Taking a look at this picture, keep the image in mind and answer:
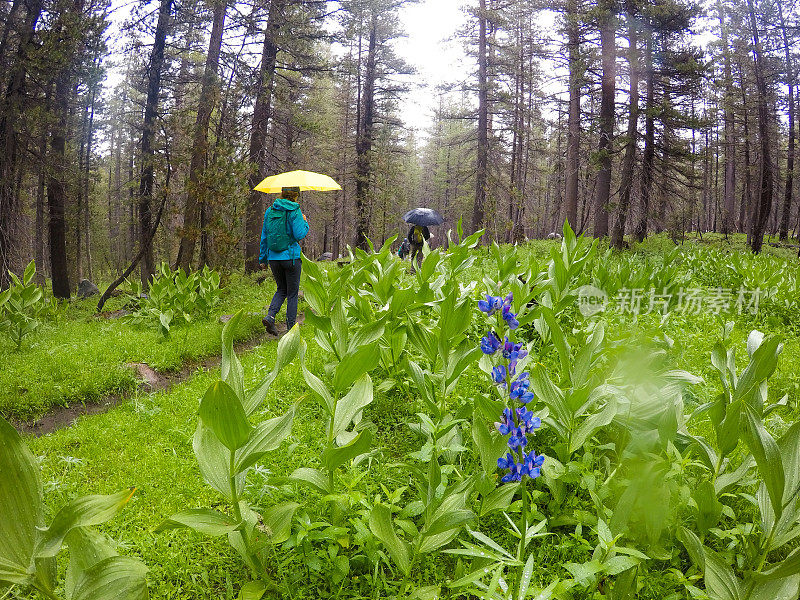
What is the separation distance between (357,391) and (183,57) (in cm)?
2038

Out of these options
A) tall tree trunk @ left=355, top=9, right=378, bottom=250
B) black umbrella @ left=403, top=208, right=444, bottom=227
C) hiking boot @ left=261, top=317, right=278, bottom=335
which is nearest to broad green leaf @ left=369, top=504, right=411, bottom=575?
hiking boot @ left=261, top=317, right=278, bottom=335

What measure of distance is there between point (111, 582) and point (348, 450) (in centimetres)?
78

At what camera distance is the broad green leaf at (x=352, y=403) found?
200 centimetres

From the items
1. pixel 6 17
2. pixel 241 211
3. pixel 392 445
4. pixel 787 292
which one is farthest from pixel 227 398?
pixel 6 17

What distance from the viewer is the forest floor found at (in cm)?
192

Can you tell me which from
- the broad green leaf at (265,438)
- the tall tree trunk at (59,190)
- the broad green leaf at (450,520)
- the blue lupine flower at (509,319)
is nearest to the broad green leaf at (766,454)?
the blue lupine flower at (509,319)

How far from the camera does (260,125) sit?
1307 centimetres

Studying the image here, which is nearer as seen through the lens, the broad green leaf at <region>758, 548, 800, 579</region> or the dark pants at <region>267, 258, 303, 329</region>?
the broad green leaf at <region>758, 548, 800, 579</region>

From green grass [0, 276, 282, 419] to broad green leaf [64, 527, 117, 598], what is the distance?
4.35 metres

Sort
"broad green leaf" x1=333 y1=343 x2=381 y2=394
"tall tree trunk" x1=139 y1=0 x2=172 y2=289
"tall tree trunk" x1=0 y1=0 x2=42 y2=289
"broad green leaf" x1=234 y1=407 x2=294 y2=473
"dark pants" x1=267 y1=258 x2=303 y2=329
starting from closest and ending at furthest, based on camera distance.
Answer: "broad green leaf" x1=234 y1=407 x2=294 y2=473, "broad green leaf" x1=333 y1=343 x2=381 y2=394, "dark pants" x1=267 y1=258 x2=303 y2=329, "tall tree trunk" x1=0 y1=0 x2=42 y2=289, "tall tree trunk" x1=139 y1=0 x2=172 y2=289

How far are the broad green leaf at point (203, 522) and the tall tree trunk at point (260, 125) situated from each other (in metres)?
10.8

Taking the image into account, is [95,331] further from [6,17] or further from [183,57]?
[183,57]

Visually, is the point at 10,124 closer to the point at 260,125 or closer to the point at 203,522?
the point at 260,125

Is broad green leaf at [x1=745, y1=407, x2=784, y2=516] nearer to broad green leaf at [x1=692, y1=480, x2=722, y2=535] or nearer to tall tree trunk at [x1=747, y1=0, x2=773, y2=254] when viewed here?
broad green leaf at [x1=692, y1=480, x2=722, y2=535]
